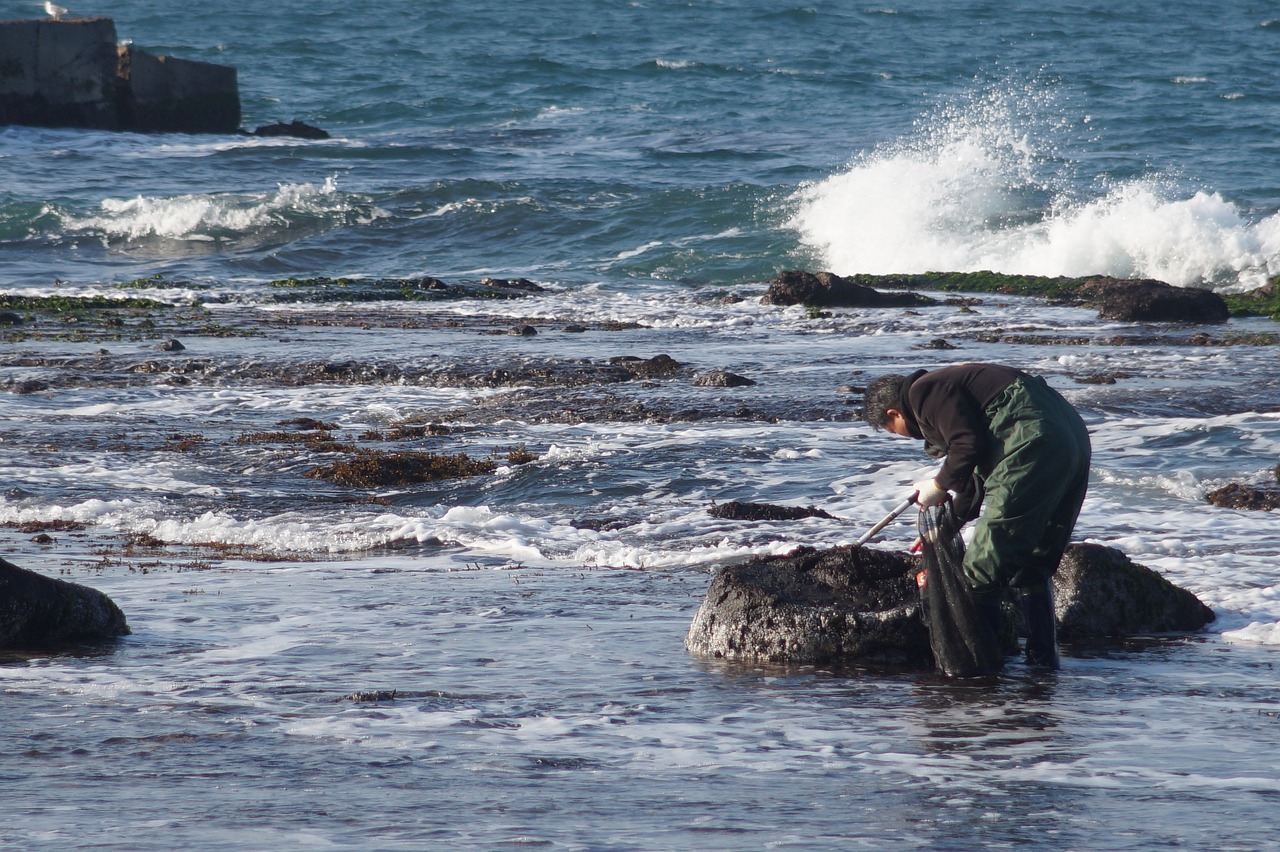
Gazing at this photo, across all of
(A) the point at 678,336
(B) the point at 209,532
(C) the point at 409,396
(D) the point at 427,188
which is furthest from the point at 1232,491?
(D) the point at 427,188

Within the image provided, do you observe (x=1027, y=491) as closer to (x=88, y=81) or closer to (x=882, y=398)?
(x=882, y=398)

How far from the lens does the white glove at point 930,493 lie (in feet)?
20.0

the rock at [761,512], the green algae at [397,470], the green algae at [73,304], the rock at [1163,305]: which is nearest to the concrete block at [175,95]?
the green algae at [73,304]

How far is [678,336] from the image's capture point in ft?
60.3

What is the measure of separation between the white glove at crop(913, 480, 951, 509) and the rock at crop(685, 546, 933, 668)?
49 cm

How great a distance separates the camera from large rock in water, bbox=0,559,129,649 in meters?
6.50

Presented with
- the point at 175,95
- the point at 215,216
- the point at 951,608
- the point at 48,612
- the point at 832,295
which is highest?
the point at 175,95

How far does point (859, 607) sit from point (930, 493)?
66 centimetres

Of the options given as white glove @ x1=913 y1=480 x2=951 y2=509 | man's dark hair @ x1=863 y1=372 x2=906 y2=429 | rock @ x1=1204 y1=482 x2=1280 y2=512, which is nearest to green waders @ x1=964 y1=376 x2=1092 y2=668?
white glove @ x1=913 y1=480 x2=951 y2=509

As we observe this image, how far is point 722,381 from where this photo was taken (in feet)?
47.4

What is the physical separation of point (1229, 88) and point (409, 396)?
3439 cm

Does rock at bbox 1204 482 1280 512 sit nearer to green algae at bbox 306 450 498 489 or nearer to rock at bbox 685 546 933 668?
rock at bbox 685 546 933 668

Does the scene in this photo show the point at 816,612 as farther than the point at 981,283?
No

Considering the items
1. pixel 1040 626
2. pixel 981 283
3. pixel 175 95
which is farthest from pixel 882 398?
→ pixel 175 95
